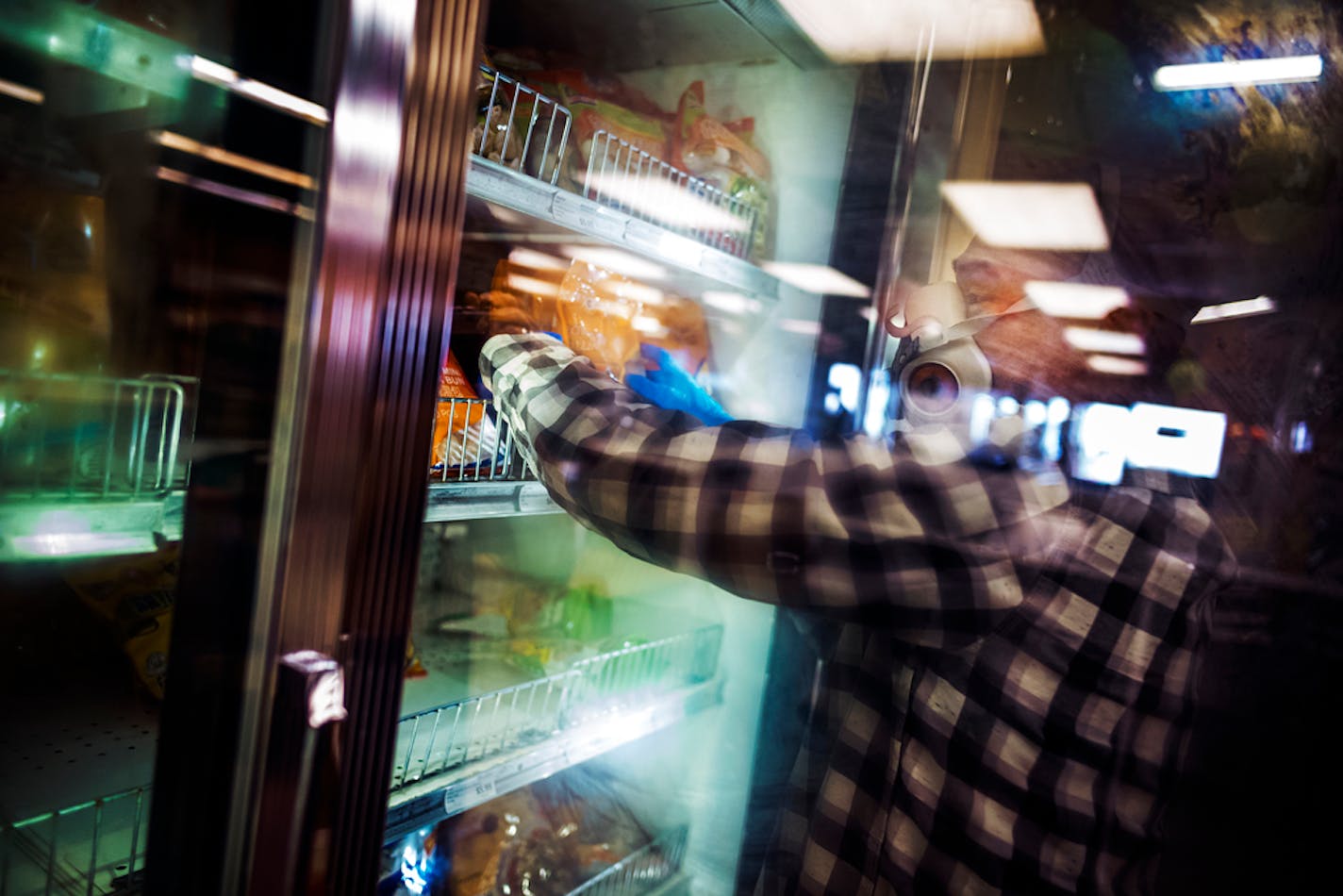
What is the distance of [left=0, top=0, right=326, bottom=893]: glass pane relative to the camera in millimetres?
524

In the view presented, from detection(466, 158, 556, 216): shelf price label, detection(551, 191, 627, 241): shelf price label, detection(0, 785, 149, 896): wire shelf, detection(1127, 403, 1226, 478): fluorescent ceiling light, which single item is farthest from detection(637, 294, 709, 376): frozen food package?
detection(0, 785, 149, 896): wire shelf

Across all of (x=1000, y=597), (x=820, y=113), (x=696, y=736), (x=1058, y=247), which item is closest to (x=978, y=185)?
(x=1058, y=247)

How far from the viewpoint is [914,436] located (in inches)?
29.5

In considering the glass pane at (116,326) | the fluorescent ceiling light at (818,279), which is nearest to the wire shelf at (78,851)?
the glass pane at (116,326)

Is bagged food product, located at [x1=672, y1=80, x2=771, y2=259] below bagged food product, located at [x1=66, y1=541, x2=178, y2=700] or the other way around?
the other way around

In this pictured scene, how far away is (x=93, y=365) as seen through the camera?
667 mm

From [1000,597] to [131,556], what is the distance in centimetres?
90

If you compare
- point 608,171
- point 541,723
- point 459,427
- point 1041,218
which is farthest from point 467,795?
point 1041,218

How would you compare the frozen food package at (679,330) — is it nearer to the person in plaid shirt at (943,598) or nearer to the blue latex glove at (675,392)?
the blue latex glove at (675,392)

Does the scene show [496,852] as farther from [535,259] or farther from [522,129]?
[522,129]

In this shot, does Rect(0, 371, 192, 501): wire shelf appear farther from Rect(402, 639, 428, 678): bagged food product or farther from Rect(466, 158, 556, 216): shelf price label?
Rect(402, 639, 428, 678): bagged food product

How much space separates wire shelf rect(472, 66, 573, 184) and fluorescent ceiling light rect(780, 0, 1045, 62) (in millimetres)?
434

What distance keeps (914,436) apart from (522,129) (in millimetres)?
713

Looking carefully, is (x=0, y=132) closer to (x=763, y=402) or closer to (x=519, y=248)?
(x=519, y=248)
